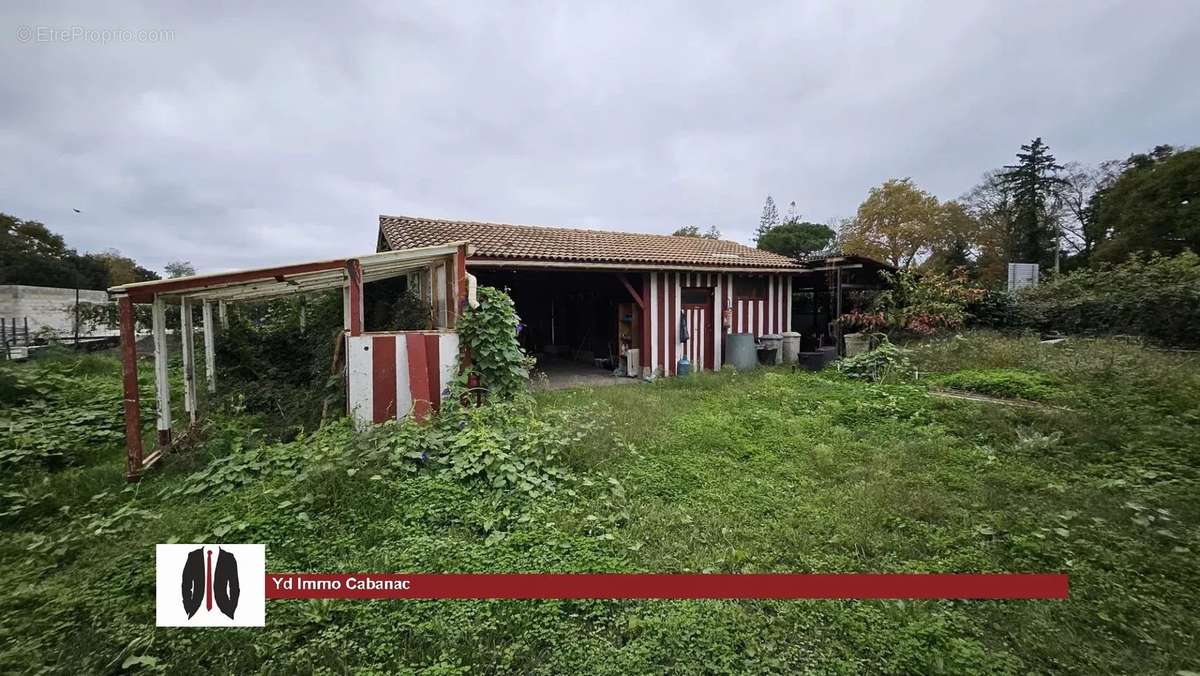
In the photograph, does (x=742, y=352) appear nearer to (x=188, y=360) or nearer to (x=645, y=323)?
(x=645, y=323)

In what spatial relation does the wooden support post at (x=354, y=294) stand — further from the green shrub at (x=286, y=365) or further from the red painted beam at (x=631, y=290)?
the red painted beam at (x=631, y=290)

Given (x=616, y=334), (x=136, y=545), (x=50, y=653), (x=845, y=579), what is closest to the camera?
(x=50, y=653)

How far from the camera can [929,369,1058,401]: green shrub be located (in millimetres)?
5716

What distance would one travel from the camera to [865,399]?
20.3ft

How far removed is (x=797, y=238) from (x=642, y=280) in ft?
90.2

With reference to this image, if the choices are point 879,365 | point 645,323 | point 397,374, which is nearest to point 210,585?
point 397,374

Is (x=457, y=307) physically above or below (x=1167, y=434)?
above

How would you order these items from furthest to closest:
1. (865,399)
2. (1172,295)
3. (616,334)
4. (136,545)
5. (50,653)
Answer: (616,334), (1172,295), (865,399), (136,545), (50,653)

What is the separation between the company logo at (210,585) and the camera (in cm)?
222

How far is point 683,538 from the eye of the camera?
294 cm

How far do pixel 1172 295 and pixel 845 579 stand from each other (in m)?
12.7

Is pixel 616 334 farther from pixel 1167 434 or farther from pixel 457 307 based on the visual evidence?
pixel 1167 434

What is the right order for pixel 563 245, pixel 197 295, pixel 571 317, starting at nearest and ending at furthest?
pixel 197 295, pixel 563 245, pixel 571 317

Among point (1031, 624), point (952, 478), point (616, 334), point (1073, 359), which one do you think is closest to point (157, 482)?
point (1031, 624)
